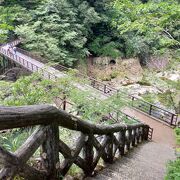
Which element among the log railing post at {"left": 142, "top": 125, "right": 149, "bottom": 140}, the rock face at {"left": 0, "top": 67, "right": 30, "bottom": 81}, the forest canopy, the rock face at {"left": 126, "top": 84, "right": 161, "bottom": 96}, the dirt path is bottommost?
the rock face at {"left": 126, "top": 84, "right": 161, "bottom": 96}

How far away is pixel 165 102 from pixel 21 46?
15.6 meters

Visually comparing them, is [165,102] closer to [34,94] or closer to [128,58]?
[34,94]

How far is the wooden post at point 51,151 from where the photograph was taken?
97.7 inches

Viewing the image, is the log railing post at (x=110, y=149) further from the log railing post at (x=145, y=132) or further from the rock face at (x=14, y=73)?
the rock face at (x=14, y=73)

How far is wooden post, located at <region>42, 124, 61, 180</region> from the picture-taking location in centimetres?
248

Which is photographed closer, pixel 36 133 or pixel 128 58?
pixel 36 133

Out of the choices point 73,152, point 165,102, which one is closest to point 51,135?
point 73,152

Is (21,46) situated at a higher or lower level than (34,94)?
lower

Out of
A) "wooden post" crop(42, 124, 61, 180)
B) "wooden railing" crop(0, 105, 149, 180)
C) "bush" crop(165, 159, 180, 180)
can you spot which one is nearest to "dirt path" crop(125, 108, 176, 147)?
"bush" crop(165, 159, 180, 180)

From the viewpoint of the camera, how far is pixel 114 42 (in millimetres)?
29016

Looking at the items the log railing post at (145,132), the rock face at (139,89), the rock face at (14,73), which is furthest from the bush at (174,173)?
the rock face at (139,89)

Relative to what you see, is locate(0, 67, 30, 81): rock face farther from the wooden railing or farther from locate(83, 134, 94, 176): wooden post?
the wooden railing

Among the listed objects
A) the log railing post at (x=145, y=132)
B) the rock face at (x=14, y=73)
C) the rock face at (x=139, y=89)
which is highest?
the log railing post at (x=145, y=132)

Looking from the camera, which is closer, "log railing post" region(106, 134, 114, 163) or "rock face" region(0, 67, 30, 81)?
"log railing post" region(106, 134, 114, 163)
